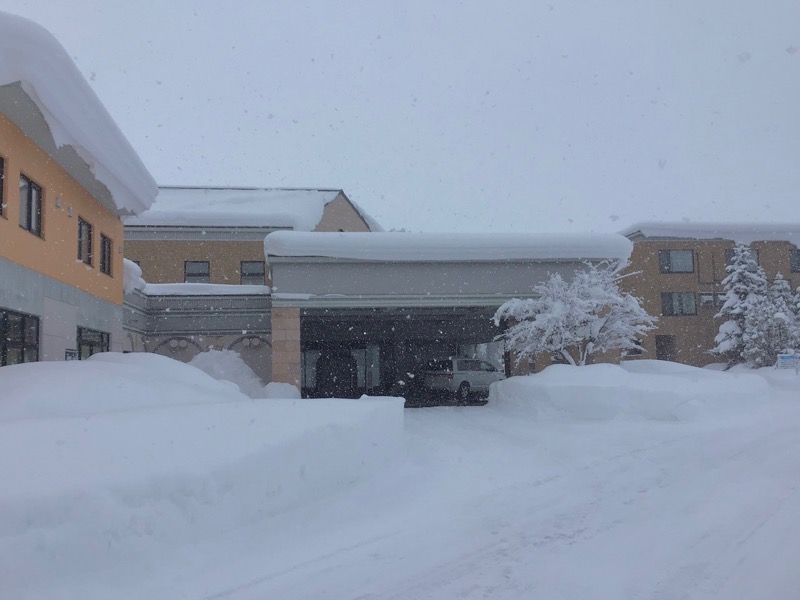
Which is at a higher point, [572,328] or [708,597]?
[572,328]

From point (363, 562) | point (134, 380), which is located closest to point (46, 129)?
point (134, 380)

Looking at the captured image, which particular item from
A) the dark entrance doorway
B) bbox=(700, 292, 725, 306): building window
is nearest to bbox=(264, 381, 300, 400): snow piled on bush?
the dark entrance doorway

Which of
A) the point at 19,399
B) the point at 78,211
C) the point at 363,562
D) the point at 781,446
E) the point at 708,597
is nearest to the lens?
the point at 708,597

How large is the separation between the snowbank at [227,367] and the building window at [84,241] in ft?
20.8

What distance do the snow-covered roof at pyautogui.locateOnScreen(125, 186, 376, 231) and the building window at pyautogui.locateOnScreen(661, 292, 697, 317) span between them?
19.6 metres

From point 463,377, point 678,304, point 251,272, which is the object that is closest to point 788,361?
point 463,377

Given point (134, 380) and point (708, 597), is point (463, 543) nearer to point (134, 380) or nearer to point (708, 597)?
point (708, 597)

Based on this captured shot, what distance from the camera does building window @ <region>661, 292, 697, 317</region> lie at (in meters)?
38.0

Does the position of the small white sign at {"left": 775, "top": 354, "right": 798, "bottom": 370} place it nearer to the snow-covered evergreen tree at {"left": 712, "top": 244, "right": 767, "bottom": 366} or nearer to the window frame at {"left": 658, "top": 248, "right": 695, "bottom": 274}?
the snow-covered evergreen tree at {"left": 712, "top": 244, "right": 767, "bottom": 366}

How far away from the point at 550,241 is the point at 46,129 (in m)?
12.6

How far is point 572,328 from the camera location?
56.5 ft

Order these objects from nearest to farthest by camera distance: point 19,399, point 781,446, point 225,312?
point 19,399 < point 781,446 < point 225,312

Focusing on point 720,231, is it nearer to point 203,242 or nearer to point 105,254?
point 203,242

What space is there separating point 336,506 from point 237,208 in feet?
85.4
